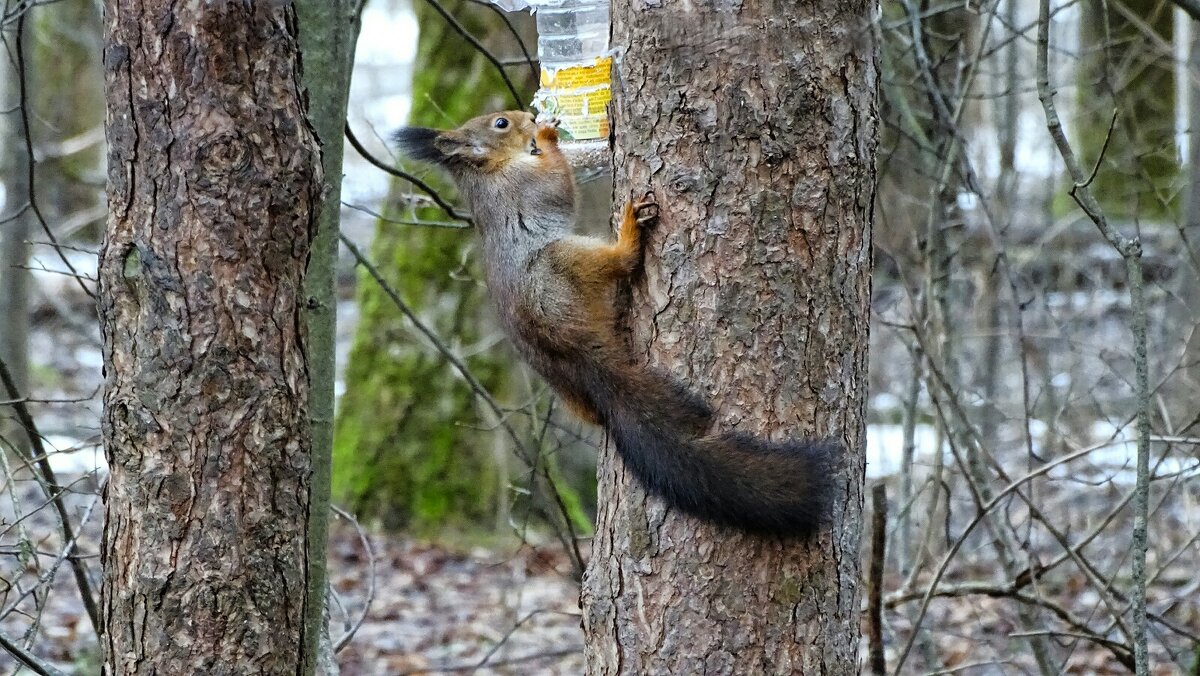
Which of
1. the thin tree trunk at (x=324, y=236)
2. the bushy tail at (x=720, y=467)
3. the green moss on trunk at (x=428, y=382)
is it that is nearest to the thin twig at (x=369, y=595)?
the thin tree trunk at (x=324, y=236)

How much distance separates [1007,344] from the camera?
9.79 meters

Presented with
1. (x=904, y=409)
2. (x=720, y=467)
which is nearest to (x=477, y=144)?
(x=720, y=467)

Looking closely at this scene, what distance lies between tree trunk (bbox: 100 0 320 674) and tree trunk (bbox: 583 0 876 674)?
0.86m

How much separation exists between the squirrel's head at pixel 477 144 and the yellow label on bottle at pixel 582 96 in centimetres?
75

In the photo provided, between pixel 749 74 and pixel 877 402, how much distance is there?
7964 millimetres

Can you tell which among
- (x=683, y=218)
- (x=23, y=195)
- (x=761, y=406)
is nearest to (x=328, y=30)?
(x=683, y=218)

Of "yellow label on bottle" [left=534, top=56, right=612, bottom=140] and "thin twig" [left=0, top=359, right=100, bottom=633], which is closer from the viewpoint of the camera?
"yellow label on bottle" [left=534, top=56, right=612, bottom=140]

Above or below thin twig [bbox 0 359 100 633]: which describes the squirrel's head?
above

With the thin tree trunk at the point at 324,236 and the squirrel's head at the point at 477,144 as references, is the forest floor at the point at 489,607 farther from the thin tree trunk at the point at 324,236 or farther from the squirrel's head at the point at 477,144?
the squirrel's head at the point at 477,144

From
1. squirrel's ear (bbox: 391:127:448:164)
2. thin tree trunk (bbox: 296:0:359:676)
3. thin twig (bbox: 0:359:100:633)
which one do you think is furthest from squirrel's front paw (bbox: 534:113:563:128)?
thin twig (bbox: 0:359:100:633)

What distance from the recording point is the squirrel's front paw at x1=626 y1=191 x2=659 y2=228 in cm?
251

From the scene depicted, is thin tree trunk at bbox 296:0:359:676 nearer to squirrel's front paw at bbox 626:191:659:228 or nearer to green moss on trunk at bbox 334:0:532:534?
squirrel's front paw at bbox 626:191:659:228

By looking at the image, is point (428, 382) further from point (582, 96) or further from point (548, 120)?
point (582, 96)

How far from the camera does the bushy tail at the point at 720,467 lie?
238 cm
